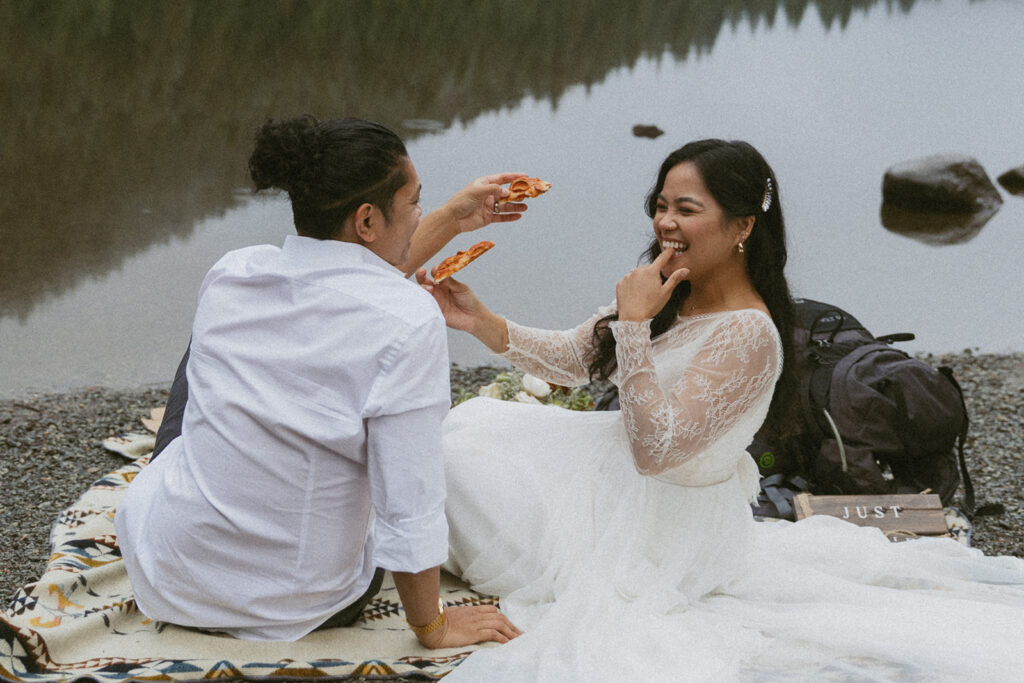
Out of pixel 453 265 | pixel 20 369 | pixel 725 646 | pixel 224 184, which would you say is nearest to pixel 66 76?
pixel 224 184

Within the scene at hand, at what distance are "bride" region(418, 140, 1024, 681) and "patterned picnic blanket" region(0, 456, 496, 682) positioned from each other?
0.32 metres

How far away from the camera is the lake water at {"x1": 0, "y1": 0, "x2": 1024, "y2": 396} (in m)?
8.32

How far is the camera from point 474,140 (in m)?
13.4

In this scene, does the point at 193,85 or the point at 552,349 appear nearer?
the point at 552,349

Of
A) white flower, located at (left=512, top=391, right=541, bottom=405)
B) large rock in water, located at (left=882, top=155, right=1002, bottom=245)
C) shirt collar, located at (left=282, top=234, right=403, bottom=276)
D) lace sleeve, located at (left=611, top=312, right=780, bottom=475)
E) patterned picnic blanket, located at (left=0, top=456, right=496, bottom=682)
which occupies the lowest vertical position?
large rock in water, located at (left=882, top=155, right=1002, bottom=245)

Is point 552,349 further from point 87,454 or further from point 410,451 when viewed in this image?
point 87,454

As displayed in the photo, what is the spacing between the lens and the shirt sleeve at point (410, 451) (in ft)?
7.96

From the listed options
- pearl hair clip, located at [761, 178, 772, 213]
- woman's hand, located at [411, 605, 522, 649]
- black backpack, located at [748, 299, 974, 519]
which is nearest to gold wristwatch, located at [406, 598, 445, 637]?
woman's hand, located at [411, 605, 522, 649]

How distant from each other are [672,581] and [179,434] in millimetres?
1735

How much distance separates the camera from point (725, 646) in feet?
9.66

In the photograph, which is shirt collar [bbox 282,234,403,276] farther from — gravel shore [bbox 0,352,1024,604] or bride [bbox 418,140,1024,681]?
gravel shore [bbox 0,352,1024,604]

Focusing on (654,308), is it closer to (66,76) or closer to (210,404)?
(210,404)

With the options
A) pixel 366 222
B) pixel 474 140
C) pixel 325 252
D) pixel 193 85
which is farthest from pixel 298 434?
pixel 193 85

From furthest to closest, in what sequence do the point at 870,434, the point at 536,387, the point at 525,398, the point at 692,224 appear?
the point at 536,387 < the point at 525,398 < the point at 870,434 < the point at 692,224
